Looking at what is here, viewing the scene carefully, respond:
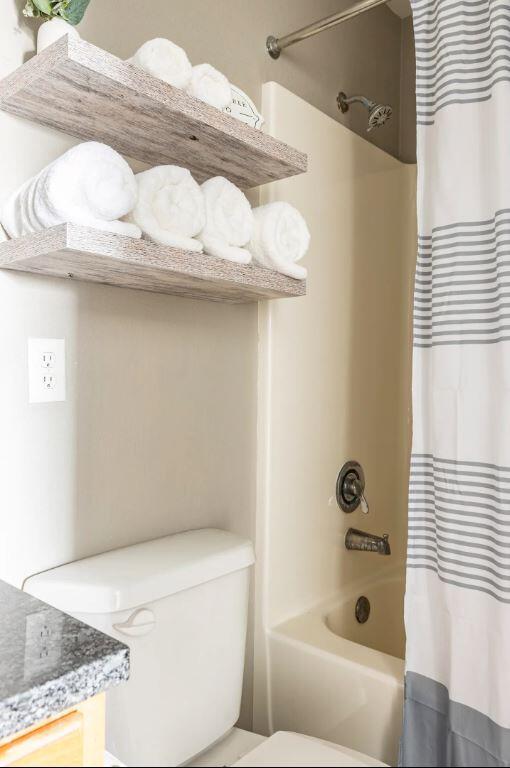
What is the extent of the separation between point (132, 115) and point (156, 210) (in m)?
0.17

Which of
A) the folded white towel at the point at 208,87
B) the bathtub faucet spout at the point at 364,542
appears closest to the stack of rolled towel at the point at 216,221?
the folded white towel at the point at 208,87

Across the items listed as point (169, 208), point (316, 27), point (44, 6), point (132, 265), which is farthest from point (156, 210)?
point (316, 27)

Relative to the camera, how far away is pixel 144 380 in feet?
4.17

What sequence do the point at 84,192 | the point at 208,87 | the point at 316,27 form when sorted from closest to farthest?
the point at 84,192
the point at 208,87
the point at 316,27

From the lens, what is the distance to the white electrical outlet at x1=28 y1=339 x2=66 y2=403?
1.06m

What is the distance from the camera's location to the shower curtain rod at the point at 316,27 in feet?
4.69

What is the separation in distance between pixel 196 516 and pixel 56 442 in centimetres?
42

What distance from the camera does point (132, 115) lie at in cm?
104

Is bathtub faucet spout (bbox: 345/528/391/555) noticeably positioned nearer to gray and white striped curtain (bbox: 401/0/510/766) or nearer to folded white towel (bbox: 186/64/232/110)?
gray and white striped curtain (bbox: 401/0/510/766)

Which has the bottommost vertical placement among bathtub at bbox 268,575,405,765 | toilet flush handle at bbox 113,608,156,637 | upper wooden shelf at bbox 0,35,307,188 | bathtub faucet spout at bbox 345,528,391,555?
bathtub at bbox 268,575,405,765

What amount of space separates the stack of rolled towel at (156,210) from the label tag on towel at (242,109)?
0.16 meters

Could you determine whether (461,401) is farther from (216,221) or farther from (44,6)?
(44,6)

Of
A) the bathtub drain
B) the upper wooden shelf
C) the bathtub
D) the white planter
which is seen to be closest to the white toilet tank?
the bathtub

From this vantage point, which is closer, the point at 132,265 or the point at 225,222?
the point at 132,265
